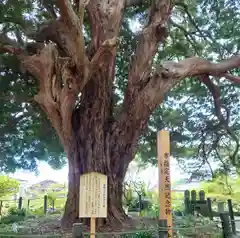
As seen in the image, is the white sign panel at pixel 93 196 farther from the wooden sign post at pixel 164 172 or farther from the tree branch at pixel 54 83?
the tree branch at pixel 54 83

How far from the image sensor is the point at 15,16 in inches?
247

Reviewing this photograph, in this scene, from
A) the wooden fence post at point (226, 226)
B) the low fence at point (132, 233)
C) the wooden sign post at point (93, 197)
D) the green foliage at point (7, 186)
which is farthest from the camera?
the green foliage at point (7, 186)

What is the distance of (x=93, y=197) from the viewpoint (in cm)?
396

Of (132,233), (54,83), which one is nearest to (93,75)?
(54,83)

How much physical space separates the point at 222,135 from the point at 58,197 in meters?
7.37

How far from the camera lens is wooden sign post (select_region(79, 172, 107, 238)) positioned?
392cm

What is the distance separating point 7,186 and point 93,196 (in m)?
10.5

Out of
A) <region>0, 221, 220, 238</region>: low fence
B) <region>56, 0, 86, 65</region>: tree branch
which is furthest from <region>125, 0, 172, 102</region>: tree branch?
<region>0, 221, 220, 238</region>: low fence

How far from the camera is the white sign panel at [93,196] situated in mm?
3920

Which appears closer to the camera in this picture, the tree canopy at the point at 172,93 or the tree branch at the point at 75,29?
the tree branch at the point at 75,29

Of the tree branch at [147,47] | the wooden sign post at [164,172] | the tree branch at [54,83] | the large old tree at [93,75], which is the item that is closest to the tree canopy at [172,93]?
the large old tree at [93,75]

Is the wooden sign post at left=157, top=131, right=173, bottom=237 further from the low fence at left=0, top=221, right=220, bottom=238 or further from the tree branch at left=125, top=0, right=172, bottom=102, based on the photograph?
the tree branch at left=125, top=0, right=172, bottom=102

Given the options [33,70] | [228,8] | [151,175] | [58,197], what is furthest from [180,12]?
[151,175]

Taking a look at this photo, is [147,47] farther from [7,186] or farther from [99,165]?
[7,186]
